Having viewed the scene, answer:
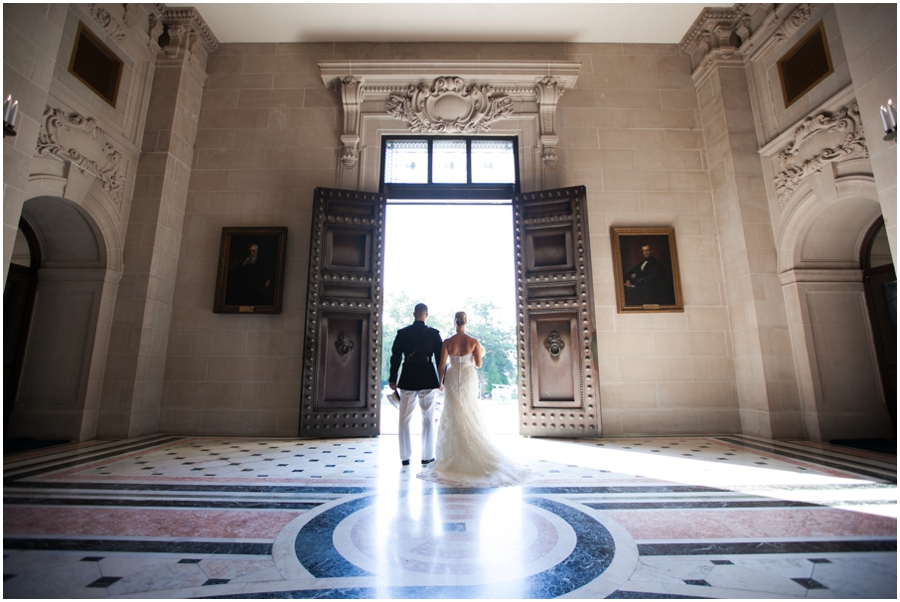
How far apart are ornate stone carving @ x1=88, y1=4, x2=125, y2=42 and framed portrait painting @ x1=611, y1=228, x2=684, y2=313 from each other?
828cm

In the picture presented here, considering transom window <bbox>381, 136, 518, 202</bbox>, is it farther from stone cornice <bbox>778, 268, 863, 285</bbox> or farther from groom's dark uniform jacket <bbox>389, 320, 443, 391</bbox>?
stone cornice <bbox>778, 268, 863, 285</bbox>

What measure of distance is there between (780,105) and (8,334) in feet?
38.3

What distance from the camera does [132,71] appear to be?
20.5 feet

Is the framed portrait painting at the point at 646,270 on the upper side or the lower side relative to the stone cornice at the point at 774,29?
lower

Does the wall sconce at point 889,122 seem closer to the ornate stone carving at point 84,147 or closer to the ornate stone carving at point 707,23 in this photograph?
the ornate stone carving at point 707,23

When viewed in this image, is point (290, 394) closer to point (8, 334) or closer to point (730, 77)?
point (8, 334)

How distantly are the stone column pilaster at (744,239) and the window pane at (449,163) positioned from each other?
4328 mm

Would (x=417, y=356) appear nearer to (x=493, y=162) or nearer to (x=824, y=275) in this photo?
(x=493, y=162)

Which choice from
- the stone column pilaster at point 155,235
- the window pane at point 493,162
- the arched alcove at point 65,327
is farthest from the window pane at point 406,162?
the arched alcove at point 65,327

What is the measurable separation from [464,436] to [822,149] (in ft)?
19.7

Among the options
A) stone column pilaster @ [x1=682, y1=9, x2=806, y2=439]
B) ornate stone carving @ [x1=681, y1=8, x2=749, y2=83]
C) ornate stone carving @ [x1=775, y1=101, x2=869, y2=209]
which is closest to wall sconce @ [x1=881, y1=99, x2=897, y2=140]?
ornate stone carving @ [x1=775, y1=101, x2=869, y2=209]

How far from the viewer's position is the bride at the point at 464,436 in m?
3.61

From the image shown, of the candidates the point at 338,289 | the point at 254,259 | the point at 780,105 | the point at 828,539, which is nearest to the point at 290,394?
the point at 338,289

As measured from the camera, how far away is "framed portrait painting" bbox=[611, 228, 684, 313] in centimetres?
644
